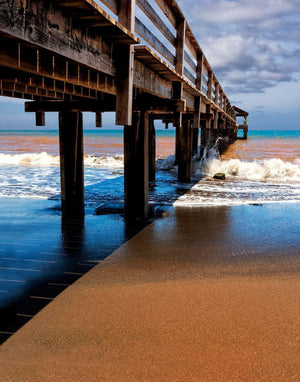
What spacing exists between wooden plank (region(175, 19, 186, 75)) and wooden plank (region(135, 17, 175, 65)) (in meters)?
0.26

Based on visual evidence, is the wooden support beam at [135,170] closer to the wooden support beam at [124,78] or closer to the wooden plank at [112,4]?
the wooden support beam at [124,78]

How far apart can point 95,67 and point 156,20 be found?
1955 millimetres

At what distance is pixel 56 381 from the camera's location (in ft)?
8.11

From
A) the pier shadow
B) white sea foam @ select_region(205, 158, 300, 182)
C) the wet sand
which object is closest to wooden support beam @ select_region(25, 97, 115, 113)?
the pier shadow

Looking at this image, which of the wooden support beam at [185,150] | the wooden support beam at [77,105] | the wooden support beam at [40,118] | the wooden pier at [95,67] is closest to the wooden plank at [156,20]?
the wooden pier at [95,67]

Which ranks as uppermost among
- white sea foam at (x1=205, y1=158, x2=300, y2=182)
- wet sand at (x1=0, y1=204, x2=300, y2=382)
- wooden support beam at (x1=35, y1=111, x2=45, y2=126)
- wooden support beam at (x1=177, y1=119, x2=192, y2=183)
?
wooden support beam at (x1=35, y1=111, x2=45, y2=126)

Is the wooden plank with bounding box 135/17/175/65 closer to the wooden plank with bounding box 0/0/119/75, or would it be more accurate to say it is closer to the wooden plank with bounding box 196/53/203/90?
the wooden plank with bounding box 0/0/119/75

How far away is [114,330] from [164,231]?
11.1 ft

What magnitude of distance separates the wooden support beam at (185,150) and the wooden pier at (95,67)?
216cm

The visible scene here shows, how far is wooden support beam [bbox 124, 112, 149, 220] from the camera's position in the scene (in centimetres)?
727

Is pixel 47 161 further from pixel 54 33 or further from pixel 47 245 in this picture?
pixel 54 33

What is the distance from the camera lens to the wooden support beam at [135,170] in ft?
23.9

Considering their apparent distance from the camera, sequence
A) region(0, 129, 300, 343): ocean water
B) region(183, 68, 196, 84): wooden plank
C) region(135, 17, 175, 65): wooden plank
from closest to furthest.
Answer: region(0, 129, 300, 343): ocean water → region(135, 17, 175, 65): wooden plank → region(183, 68, 196, 84): wooden plank

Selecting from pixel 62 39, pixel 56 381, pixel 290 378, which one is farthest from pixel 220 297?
pixel 62 39
